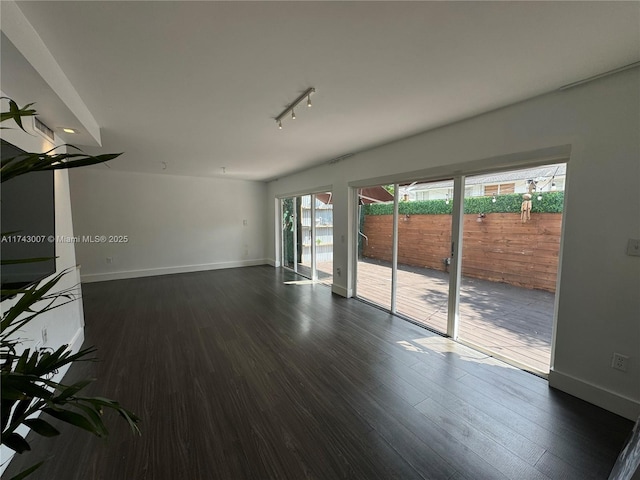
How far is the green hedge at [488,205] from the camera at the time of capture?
2.46 m

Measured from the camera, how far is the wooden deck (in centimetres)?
274

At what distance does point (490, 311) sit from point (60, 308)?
4.56m

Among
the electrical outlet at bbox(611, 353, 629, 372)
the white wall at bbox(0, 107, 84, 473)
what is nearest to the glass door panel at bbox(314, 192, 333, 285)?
the white wall at bbox(0, 107, 84, 473)

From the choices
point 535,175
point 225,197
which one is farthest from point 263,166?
point 535,175

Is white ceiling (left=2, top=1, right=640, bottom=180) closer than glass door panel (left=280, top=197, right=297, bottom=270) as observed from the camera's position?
Yes

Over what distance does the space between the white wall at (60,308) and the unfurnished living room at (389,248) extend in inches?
1.4

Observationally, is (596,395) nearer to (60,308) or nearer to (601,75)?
(601,75)

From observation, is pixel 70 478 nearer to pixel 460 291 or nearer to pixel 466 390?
pixel 466 390

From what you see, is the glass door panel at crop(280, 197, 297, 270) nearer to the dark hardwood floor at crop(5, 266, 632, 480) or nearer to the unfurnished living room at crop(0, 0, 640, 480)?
the unfurnished living room at crop(0, 0, 640, 480)

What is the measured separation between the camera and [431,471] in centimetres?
154

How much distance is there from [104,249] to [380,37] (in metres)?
6.64

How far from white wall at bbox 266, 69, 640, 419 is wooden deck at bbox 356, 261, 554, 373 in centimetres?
39

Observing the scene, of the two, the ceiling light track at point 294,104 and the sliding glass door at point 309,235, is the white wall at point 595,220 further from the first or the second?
the sliding glass door at point 309,235

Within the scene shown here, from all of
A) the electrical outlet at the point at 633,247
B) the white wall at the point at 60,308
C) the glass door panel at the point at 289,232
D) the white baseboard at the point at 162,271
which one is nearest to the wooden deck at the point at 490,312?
the electrical outlet at the point at 633,247
